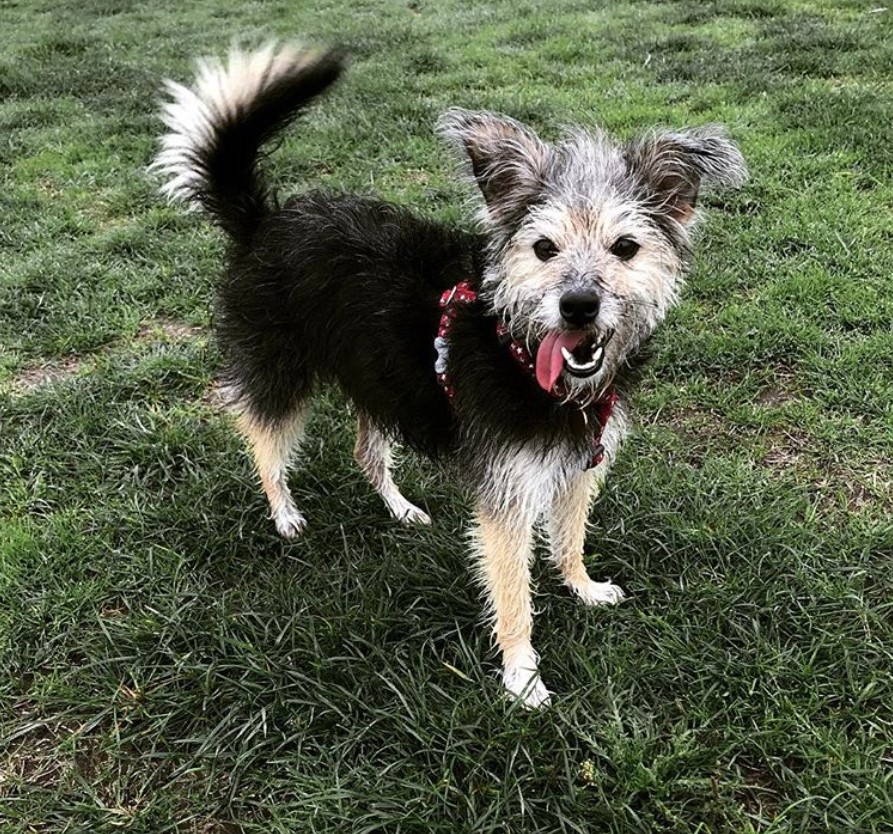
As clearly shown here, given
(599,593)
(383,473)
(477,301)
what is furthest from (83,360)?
(599,593)

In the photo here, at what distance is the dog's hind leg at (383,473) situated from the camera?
3486 millimetres

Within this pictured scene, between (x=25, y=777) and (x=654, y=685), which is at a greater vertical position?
(x=654, y=685)

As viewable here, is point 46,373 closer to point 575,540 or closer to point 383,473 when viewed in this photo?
point 383,473

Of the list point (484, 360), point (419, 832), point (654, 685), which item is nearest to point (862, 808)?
point (654, 685)

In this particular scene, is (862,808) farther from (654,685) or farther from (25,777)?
(25,777)

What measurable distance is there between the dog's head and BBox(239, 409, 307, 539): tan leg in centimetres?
126

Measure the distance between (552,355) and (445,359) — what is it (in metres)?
0.48

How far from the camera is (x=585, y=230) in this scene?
7.11 ft

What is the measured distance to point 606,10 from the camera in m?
10.5

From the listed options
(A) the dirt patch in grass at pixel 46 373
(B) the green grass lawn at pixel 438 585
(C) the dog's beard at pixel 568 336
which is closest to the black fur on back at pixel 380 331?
(C) the dog's beard at pixel 568 336

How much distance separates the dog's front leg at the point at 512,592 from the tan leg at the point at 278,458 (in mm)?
1007

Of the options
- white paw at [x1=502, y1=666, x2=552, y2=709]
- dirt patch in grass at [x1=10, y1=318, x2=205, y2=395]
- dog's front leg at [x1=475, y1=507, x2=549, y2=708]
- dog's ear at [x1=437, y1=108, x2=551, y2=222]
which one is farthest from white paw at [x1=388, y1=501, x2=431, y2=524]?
dirt patch in grass at [x1=10, y1=318, x2=205, y2=395]

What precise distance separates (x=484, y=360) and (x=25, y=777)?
2.02 metres

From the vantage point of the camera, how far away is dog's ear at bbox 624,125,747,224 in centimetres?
229
